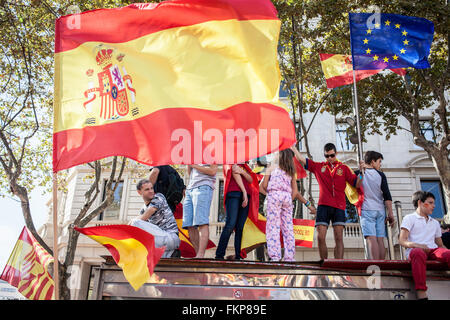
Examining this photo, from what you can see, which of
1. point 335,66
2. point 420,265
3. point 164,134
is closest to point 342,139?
point 335,66

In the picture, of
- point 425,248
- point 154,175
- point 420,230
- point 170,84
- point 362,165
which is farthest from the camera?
point 362,165

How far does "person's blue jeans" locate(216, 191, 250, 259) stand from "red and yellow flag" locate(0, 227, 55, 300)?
2.67 meters

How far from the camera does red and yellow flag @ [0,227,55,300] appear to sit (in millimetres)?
7023

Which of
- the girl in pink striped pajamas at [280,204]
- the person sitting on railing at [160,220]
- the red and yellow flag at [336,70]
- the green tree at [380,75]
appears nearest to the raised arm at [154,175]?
the person sitting on railing at [160,220]

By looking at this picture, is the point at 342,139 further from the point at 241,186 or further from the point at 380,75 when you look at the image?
the point at 241,186

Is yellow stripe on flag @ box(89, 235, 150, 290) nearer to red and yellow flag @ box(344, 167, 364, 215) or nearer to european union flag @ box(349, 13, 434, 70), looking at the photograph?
red and yellow flag @ box(344, 167, 364, 215)

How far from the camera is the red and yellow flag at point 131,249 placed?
14.0 ft

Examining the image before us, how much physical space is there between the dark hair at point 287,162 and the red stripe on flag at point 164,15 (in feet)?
8.04

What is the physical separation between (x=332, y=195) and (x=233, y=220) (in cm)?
181

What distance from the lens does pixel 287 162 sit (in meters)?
7.29

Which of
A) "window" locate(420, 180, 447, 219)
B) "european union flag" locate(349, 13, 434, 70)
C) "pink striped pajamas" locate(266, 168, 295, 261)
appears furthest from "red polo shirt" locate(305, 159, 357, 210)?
"window" locate(420, 180, 447, 219)

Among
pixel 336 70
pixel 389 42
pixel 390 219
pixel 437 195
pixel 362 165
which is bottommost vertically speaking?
pixel 390 219

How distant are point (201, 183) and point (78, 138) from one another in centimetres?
234
